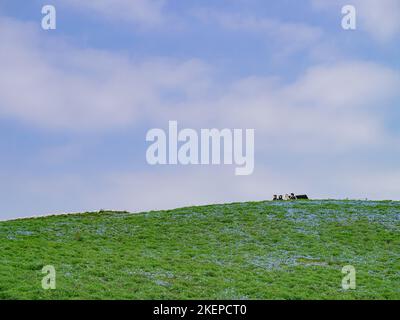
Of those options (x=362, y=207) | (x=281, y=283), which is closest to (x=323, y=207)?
(x=362, y=207)

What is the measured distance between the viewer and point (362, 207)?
172 ft

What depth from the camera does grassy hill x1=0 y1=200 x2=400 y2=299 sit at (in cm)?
2528

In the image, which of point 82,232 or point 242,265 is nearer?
point 242,265

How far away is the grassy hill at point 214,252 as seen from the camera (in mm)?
25281

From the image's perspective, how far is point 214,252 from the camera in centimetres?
3562

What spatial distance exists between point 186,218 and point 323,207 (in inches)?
619

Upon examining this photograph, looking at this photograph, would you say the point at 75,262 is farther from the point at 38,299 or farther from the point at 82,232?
the point at 82,232
